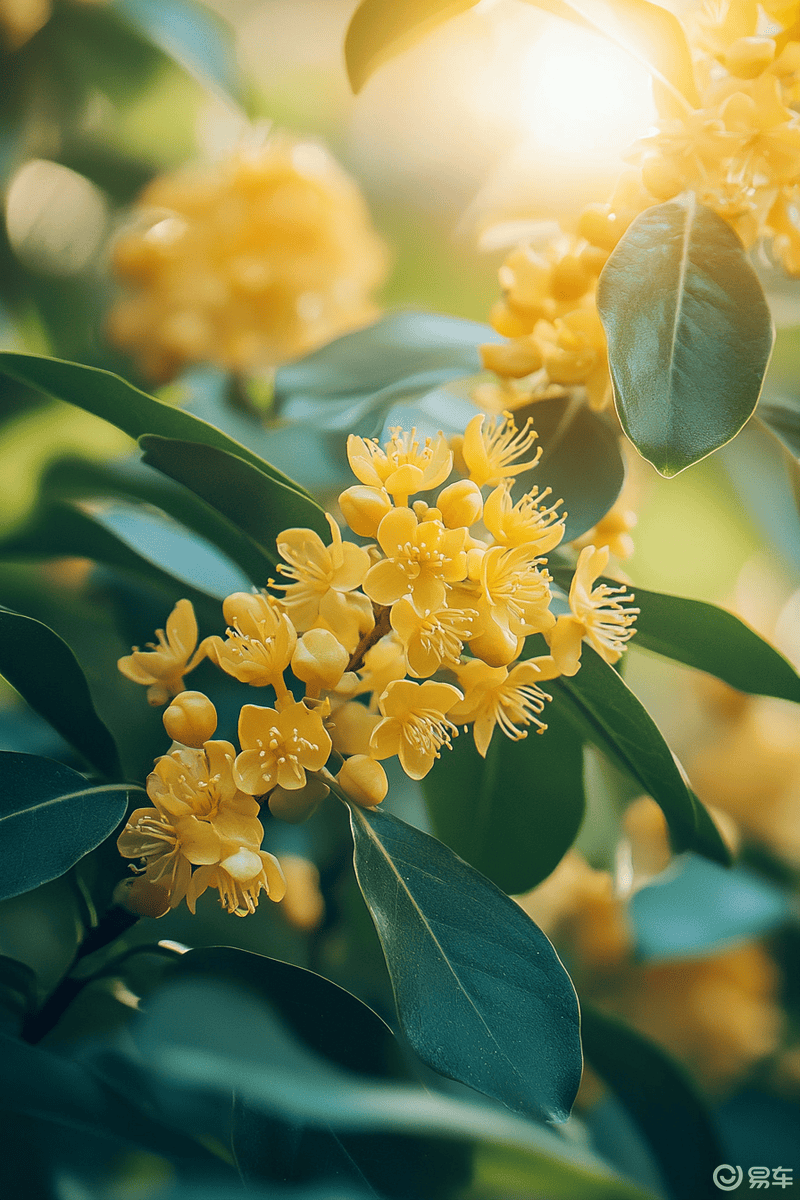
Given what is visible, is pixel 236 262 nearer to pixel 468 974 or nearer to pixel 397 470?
pixel 397 470

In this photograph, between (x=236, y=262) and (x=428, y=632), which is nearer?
(x=428, y=632)

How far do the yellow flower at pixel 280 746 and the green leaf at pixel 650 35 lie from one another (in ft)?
1.67

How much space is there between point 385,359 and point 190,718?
19.0 inches

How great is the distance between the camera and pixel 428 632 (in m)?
0.52

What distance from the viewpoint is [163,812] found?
52 centimetres

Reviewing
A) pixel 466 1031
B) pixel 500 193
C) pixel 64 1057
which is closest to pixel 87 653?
pixel 64 1057

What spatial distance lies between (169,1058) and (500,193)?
3.02 feet

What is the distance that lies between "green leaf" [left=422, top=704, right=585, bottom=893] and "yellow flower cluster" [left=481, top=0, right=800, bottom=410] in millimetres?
290

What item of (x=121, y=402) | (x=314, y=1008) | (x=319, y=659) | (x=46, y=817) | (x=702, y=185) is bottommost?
(x=314, y=1008)

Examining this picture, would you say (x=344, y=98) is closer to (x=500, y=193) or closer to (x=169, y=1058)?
(x=500, y=193)

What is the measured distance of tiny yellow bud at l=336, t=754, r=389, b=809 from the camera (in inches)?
21.8

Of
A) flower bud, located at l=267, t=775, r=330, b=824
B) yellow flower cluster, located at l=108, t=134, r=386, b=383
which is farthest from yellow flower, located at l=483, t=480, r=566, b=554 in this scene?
yellow flower cluster, located at l=108, t=134, r=386, b=383

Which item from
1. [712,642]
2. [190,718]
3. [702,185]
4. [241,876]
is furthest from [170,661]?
[702,185]

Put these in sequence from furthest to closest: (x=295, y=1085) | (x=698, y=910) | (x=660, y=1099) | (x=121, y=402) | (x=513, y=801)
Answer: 1. (x=698, y=910)
2. (x=660, y=1099)
3. (x=513, y=801)
4. (x=121, y=402)
5. (x=295, y=1085)
